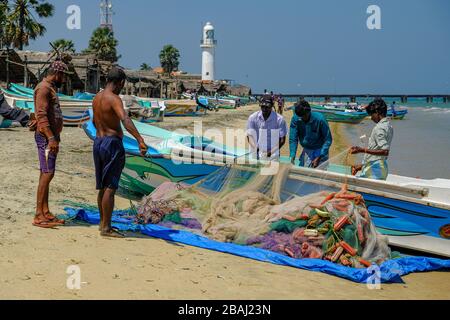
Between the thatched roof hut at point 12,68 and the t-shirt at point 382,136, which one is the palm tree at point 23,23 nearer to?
the thatched roof hut at point 12,68

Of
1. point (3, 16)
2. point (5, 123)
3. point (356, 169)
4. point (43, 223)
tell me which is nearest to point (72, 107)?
point (5, 123)

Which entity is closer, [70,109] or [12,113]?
[12,113]

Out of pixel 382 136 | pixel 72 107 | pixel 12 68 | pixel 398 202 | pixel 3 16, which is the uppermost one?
pixel 3 16

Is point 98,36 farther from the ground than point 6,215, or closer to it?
farther from the ground

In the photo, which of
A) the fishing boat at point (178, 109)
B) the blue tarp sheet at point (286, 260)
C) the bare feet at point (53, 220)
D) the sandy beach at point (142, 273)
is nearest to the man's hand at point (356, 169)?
the blue tarp sheet at point (286, 260)

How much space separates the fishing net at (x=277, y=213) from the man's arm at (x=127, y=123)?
139 cm

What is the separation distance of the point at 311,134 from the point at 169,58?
3165 inches

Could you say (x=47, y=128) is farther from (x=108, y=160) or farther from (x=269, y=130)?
(x=269, y=130)

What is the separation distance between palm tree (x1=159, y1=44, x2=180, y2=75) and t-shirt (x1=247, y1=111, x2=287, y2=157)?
78492 millimetres

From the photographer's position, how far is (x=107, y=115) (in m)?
5.10
